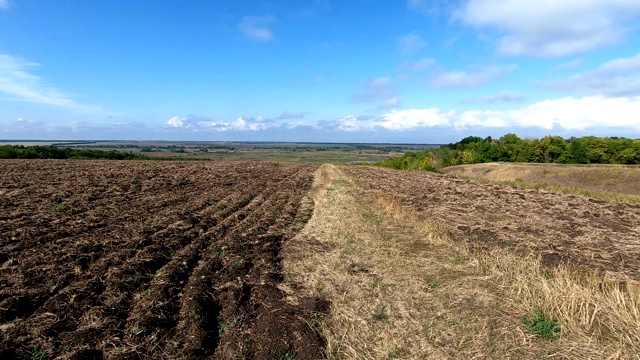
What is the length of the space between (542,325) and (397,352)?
259 centimetres

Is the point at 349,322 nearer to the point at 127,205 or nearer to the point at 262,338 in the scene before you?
the point at 262,338

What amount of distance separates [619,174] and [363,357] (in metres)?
54.4

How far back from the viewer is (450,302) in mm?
6562

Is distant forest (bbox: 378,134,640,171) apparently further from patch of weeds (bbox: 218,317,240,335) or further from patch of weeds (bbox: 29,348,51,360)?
patch of weeds (bbox: 29,348,51,360)

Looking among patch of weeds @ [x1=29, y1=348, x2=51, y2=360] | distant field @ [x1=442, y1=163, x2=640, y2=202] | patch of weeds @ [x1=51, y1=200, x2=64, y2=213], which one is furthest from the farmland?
distant field @ [x1=442, y1=163, x2=640, y2=202]

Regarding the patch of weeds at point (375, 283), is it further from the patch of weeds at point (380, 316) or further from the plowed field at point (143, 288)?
the plowed field at point (143, 288)

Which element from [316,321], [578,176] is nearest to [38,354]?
A: [316,321]

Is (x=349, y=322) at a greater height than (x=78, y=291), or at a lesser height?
lesser

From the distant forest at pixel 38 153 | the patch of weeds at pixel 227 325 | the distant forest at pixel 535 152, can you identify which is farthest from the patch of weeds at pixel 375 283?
the distant forest at pixel 535 152

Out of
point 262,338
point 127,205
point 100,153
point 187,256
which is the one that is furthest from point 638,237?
point 100,153

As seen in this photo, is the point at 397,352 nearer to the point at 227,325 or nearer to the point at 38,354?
the point at 227,325

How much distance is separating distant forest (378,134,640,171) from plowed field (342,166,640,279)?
5376cm

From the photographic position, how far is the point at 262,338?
5.20 metres

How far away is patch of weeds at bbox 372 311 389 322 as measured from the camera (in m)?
5.93
